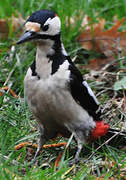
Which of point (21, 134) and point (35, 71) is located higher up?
point (35, 71)

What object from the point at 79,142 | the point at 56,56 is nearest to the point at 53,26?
the point at 56,56

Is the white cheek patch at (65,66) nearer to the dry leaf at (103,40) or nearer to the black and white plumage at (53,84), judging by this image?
the black and white plumage at (53,84)

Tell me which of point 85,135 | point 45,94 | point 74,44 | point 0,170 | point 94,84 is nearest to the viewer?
point 0,170

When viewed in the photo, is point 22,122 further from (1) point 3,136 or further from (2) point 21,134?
(1) point 3,136

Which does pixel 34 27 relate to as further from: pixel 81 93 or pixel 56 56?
pixel 81 93

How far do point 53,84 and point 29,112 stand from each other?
923 mm

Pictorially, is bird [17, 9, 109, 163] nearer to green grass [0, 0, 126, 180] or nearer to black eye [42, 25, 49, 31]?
black eye [42, 25, 49, 31]

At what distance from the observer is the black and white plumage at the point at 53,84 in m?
4.07

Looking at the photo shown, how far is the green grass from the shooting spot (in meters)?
3.79

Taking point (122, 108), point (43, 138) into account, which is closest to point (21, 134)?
point (43, 138)

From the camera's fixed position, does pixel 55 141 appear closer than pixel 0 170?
No

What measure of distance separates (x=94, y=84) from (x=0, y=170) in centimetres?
239

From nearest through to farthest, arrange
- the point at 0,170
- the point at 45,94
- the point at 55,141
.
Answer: the point at 0,170 → the point at 45,94 → the point at 55,141

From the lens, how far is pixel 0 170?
3.53m
